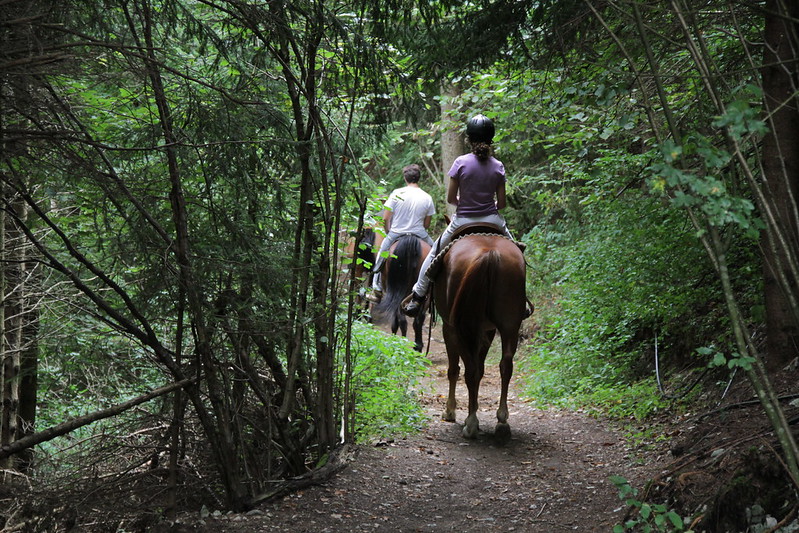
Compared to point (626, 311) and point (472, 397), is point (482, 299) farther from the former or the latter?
point (626, 311)

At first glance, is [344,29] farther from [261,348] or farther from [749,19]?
[749,19]

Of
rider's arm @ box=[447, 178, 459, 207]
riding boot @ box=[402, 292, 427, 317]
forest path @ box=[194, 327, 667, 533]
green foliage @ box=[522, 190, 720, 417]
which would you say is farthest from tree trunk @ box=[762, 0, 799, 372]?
riding boot @ box=[402, 292, 427, 317]

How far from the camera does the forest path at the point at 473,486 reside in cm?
452

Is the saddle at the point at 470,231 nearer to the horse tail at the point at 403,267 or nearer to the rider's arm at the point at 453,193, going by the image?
the rider's arm at the point at 453,193

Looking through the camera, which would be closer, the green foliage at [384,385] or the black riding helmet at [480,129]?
the green foliage at [384,385]

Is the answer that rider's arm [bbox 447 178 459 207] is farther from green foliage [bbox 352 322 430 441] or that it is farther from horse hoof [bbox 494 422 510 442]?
horse hoof [bbox 494 422 510 442]

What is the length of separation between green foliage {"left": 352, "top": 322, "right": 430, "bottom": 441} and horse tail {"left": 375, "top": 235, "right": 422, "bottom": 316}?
2.37 meters

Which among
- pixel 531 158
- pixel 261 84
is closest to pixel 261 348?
pixel 261 84

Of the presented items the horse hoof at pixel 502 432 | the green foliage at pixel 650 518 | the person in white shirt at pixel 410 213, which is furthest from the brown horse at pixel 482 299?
the person in white shirt at pixel 410 213

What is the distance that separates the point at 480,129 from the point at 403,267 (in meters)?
4.49

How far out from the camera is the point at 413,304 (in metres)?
8.10

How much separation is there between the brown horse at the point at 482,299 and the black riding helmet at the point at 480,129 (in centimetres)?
101

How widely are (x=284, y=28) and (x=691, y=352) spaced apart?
16.3 ft

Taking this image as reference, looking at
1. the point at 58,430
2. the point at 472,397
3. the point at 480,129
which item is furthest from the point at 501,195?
the point at 58,430
